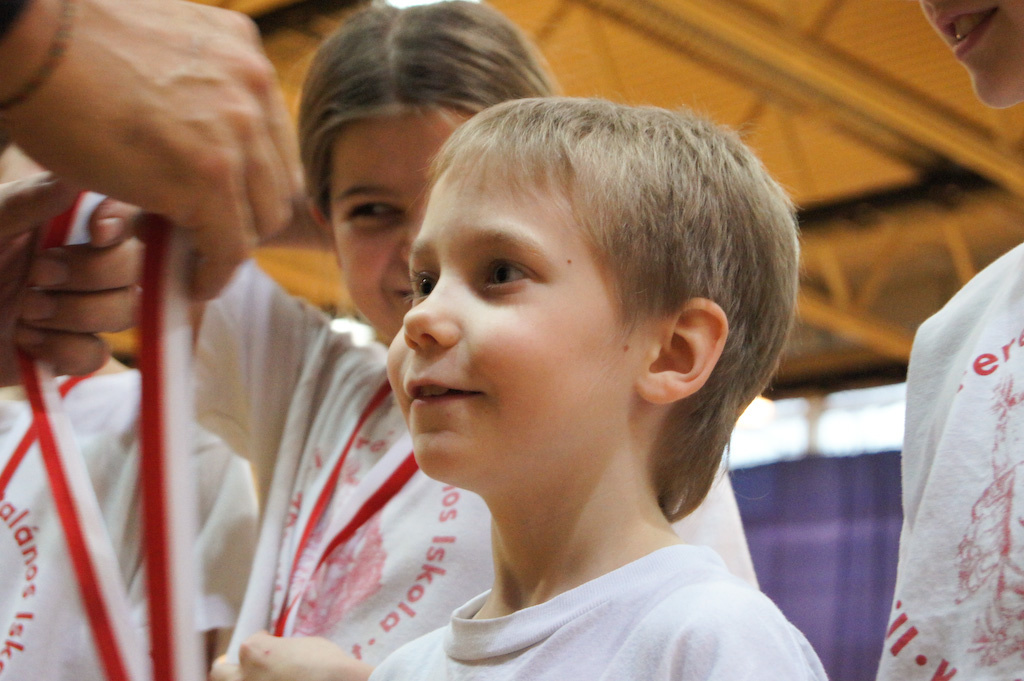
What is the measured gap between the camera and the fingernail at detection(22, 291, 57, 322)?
105 centimetres

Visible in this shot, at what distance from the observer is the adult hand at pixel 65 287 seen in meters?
1.03

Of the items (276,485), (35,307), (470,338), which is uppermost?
(470,338)

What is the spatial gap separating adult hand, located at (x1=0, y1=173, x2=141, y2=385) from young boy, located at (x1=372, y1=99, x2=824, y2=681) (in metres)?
0.31

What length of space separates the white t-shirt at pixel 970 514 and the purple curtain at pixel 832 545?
21.5 feet

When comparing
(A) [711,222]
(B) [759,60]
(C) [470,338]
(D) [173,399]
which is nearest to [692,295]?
(A) [711,222]

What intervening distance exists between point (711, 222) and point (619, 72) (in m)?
5.14

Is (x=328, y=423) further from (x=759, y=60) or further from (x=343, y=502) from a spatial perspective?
(x=759, y=60)

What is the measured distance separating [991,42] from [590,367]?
0.52m

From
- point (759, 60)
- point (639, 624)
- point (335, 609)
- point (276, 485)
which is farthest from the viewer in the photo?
point (759, 60)

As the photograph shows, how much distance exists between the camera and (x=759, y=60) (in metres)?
5.33

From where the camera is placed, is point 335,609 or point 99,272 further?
point 335,609

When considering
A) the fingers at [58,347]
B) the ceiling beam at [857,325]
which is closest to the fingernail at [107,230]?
the fingers at [58,347]

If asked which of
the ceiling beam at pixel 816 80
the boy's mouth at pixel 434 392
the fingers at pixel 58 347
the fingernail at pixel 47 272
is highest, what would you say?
the boy's mouth at pixel 434 392

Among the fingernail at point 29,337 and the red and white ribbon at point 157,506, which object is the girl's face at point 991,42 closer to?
the red and white ribbon at point 157,506
